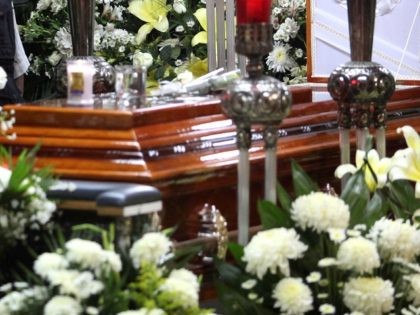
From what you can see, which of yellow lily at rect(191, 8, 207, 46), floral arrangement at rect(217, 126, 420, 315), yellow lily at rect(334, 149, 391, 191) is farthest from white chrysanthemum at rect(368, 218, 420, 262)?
yellow lily at rect(191, 8, 207, 46)

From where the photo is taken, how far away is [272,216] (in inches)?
87.6

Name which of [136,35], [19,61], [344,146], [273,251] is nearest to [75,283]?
[273,251]

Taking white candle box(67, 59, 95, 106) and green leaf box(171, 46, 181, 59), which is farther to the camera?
green leaf box(171, 46, 181, 59)

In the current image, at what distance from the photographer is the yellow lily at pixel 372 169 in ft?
7.91

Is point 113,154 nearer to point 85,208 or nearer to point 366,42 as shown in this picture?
point 85,208

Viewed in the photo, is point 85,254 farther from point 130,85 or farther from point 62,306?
point 130,85

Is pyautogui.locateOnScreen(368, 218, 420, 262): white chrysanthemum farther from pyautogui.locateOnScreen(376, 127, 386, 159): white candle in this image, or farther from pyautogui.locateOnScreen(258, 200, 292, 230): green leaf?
pyautogui.locateOnScreen(376, 127, 386, 159): white candle

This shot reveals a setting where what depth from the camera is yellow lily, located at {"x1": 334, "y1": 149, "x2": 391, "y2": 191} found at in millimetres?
2412

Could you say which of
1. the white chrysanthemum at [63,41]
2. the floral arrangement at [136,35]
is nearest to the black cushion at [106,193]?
the floral arrangement at [136,35]

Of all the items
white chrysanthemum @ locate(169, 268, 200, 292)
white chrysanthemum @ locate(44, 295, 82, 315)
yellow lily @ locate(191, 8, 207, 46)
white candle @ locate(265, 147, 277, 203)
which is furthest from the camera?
yellow lily @ locate(191, 8, 207, 46)

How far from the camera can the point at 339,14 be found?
3.35 m

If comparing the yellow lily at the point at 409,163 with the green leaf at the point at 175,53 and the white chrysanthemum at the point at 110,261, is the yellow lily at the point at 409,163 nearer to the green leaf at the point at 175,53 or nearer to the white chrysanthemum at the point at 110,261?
the white chrysanthemum at the point at 110,261

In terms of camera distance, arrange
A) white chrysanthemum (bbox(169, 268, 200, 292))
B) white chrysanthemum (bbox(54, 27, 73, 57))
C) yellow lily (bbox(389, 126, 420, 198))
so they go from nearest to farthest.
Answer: white chrysanthemum (bbox(169, 268, 200, 292))
yellow lily (bbox(389, 126, 420, 198))
white chrysanthemum (bbox(54, 27, 73, 57))

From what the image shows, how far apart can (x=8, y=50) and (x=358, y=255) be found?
2216mm
